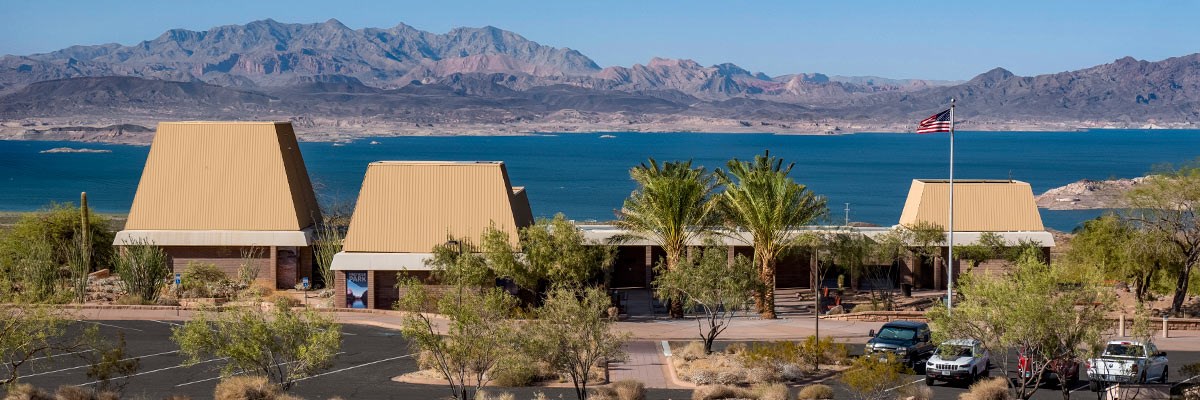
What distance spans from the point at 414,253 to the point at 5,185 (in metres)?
161

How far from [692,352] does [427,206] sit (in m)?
14.4

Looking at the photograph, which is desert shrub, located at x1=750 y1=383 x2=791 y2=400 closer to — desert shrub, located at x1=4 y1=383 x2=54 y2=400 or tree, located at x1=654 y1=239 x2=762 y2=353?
tree, located at x1=654 y1=239 x2=762 y2=353

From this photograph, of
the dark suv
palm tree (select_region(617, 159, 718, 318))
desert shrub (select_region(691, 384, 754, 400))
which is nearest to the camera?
desert shrub (select_region(691, 384, 754, 400))

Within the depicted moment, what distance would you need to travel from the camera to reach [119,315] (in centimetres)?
4509

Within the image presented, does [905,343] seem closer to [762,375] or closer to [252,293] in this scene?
[762,375]

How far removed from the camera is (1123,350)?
32.6 m

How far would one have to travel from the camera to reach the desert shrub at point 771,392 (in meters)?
29.8

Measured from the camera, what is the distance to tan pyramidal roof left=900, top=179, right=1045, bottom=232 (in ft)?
172

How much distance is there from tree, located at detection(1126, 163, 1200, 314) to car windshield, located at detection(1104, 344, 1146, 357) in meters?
13.7

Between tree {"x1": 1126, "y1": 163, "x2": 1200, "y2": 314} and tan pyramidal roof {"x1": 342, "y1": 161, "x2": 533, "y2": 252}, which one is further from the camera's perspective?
tan pyramidal roof {"x1": 342, "y1": 161, "x2": 533, "y2": 252}

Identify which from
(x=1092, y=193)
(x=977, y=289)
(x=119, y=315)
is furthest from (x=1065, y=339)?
(x=1092, y=193)

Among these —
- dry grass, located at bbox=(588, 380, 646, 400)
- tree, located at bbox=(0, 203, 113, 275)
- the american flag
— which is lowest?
dry grass, located at bbox=(588, 380, 646, 400)

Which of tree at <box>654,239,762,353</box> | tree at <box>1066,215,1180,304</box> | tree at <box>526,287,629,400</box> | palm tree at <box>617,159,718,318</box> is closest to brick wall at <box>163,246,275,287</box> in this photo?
palm tree at <box>617,159,718,318</box>

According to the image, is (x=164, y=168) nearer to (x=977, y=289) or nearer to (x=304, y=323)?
(x=304, y=323)
